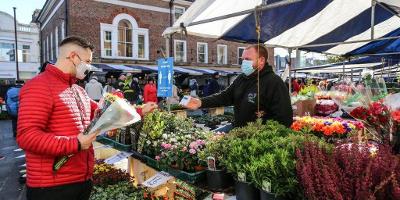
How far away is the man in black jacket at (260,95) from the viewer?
3.22 meters

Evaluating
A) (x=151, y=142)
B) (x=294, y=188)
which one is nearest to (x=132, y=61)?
(x=151, y=142)

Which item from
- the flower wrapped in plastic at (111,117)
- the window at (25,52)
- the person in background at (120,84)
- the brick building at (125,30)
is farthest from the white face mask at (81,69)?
the window at (25,52)

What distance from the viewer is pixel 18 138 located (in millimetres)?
2098

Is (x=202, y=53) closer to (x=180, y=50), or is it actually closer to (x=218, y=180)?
(x=180, y=50)

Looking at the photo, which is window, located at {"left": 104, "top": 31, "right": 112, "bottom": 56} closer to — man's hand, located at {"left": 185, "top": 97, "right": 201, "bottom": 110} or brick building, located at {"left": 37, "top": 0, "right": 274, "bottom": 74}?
brick building, located at {"left": 37, "top": 0, "right": 274, "bottom": 74}

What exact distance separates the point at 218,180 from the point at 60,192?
112 centimetres

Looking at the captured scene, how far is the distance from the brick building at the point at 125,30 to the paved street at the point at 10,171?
383 inches

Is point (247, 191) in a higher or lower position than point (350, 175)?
lower

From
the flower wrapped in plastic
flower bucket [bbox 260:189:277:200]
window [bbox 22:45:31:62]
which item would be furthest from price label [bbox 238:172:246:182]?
window [bbox 22:45:31:62]

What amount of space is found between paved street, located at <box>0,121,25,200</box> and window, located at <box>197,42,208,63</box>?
16.3 meters

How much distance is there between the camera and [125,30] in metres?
20.8

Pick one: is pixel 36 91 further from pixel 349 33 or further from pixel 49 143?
pixel 349 33

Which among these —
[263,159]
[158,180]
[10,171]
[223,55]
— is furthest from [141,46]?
[263,159]

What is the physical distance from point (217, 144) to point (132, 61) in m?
19.1
